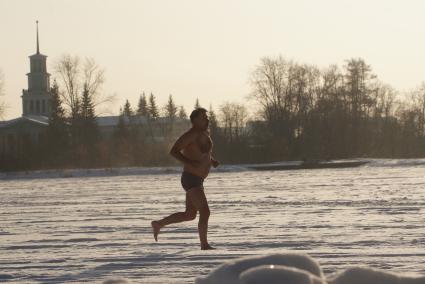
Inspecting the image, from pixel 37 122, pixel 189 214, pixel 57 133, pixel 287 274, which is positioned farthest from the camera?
pixel 37 122

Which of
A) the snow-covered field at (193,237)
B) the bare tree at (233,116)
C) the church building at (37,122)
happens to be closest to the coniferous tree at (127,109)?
the church building at (37,122)

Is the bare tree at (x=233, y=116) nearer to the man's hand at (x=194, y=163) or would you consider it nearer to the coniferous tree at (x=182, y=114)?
the coniferous tree at (x=182, y=114)

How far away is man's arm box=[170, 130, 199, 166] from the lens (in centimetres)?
898

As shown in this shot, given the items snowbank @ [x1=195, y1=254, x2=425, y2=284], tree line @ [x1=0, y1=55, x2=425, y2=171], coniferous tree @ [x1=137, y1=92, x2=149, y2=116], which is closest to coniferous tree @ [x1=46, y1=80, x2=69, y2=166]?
tree line @ [x1=0, y1=55, x2=425, y2=171]

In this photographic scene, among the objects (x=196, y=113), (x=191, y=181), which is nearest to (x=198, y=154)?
(x=191, y=181)

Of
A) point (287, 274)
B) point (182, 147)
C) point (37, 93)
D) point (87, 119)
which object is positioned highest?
point (37, 93)

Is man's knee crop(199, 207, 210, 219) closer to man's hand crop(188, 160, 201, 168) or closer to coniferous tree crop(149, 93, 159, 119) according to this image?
man's hand crop(188, 160, 201, 168)

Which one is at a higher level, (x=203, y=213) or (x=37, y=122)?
(x=37, y=122)

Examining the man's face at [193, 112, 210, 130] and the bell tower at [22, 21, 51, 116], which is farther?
the bell tower at [22, 21, 51, 116]

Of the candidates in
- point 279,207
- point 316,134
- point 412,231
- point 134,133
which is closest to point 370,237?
point 412,231

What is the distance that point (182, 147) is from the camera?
9031 millimetres

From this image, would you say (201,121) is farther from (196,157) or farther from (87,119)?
(87,119)

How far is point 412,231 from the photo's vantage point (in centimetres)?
1029

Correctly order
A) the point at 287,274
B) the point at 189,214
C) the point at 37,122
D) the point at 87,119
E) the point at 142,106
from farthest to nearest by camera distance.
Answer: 1. the point at 142,106
2. the point at 37,122
3. the point at 87,119
4. the point at 189,214
5. the point at 287,274
